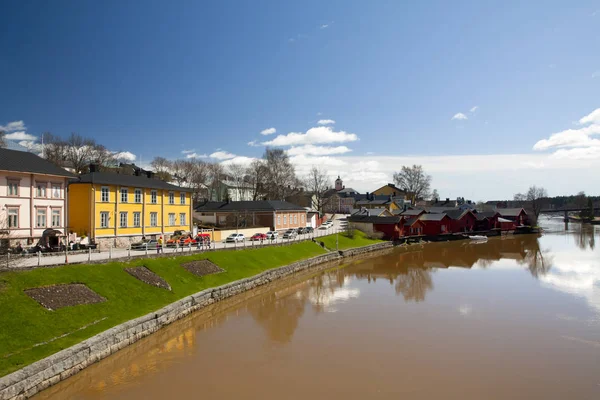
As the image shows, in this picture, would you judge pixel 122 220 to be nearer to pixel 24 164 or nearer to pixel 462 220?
pixel 24 164

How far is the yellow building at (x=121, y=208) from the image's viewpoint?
32688 mm

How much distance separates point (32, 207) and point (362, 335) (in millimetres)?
24207

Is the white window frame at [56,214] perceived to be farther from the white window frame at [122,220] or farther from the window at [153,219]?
the window at [153,219]

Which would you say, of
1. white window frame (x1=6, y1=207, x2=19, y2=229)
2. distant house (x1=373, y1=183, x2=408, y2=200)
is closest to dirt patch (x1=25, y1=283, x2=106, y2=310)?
white window frame (x1=6, y1=207, x2=19, y2=229)

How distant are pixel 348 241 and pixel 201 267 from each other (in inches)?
1153

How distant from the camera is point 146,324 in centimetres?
1797

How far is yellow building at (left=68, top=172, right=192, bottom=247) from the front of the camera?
3269 cm

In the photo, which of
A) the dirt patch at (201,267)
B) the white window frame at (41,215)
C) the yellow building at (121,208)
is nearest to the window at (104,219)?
the yellow building at (121,208)

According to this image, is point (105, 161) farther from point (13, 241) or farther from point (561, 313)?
point (561, 313)

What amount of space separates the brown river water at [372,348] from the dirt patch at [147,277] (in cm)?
288

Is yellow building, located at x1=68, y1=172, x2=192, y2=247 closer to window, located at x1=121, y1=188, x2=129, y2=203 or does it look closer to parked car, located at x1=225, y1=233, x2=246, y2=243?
window, located at x1=121, y1=188, x2=129, y2=203

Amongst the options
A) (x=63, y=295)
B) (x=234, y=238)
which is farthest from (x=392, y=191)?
(x=63, y=295)

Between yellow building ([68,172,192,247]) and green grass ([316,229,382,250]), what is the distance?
17904 mm

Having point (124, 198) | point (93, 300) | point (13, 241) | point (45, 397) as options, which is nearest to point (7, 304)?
point (93, 300)
